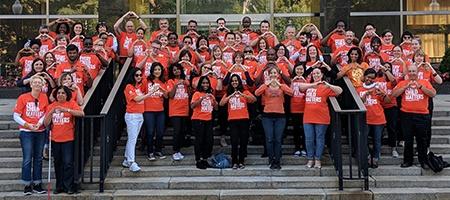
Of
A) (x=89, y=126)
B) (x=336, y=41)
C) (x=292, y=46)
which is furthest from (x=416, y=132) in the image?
(x=89, y=126)

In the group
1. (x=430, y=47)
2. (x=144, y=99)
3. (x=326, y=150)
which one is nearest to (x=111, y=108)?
(x=144, y=99)

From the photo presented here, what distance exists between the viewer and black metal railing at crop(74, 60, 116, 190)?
898cm

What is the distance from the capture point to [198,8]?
1811 centimetres

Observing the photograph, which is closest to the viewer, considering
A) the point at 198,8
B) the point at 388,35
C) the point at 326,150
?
the point at 326,150

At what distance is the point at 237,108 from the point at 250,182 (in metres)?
1.19

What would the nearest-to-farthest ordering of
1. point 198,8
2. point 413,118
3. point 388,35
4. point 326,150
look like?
point 413,118 → point 326,150 → point 388,35 → point 198,8

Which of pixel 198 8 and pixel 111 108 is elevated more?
pixel 198 8

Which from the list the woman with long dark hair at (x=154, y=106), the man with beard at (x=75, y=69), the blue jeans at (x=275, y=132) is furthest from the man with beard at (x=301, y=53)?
the man with beard at (x=75, y=69)

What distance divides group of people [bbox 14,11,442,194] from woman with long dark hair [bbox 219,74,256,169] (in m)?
0.02

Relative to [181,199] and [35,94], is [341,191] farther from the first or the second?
[35,94]

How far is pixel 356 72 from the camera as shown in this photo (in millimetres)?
10125

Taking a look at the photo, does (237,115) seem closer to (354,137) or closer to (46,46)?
(354,137)

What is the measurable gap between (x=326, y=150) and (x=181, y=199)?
2.87 m

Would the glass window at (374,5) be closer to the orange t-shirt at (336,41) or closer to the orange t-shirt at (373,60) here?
the orange t-shirt at (336,41)
